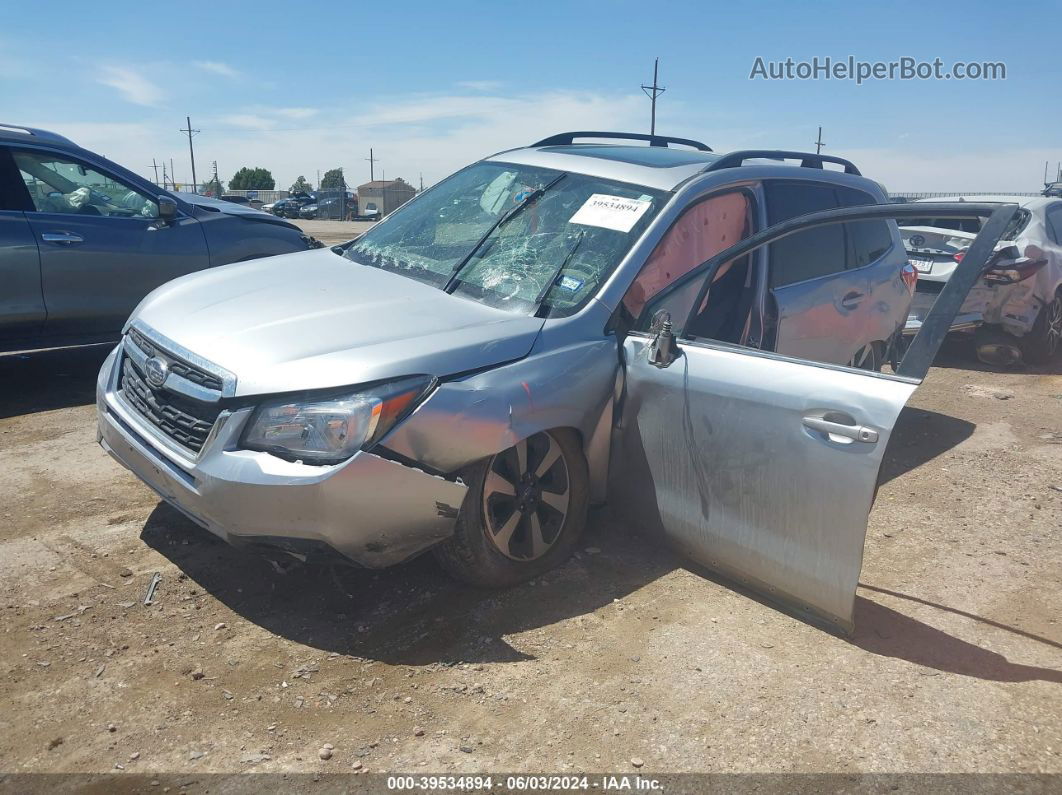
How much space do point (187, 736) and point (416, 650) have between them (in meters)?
0.81

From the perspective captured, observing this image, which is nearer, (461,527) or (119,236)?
(461,527)

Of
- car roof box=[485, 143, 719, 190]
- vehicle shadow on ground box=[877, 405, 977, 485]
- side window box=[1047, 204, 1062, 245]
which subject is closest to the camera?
car roof box=[485, 143, 719, 190]

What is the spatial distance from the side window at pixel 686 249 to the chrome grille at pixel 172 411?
68.6 inches

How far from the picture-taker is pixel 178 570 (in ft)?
11.7

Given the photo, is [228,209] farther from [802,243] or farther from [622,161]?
[802,243]

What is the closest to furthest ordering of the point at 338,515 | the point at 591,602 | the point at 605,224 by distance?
the point at 338,515 < the point at 591,602 < the point at 605,224

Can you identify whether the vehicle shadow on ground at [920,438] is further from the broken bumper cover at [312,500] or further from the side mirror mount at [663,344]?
the broken bumper cover at [312,500]

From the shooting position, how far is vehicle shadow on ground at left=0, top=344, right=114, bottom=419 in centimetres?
597

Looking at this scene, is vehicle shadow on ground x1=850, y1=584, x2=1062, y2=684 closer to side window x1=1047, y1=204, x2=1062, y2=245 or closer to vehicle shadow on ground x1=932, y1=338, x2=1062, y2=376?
vehicle shadow on ground x1=932, y1=338, x2=1062, y2=376

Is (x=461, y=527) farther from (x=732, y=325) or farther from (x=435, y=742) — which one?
(x=732, y=325)

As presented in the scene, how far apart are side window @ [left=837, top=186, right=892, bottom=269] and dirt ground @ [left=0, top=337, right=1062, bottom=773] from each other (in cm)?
160

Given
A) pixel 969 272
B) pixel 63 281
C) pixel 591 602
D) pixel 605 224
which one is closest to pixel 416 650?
pixel 591 602

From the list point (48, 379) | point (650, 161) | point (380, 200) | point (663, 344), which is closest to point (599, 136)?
point (650, 161)

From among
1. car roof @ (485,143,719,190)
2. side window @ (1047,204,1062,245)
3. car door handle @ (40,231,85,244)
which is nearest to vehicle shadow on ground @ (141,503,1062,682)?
car roof @ (485,143,719,190)
